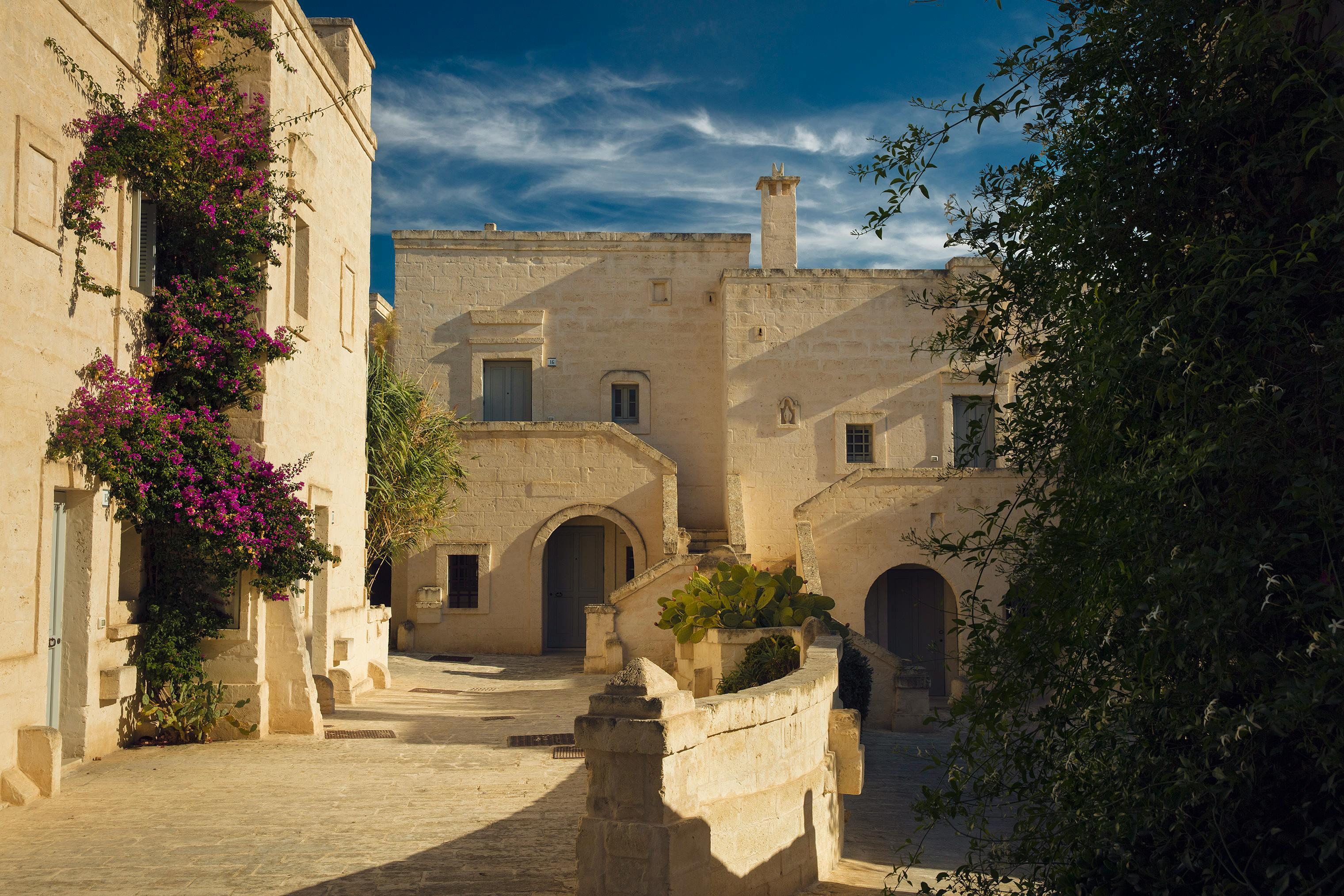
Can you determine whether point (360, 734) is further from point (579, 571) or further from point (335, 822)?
point (579, 571)

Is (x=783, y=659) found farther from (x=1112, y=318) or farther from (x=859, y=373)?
(x=859, y=373)

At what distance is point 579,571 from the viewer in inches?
826

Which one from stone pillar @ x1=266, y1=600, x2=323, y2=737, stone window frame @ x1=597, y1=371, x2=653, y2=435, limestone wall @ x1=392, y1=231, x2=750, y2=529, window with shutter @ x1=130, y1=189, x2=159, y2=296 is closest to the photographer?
window with shutter @ x1=130, y1=189, x2=159, y2=296

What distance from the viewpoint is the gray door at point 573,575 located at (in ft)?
68.5

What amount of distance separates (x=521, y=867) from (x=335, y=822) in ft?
5.23

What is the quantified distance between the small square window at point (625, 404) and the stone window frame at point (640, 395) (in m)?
0.11

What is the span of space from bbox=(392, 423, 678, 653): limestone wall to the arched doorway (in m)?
4.40

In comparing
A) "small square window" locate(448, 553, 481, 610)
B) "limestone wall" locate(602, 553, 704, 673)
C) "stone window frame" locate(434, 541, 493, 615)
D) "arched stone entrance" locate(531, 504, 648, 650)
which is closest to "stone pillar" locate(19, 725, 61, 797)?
"limestone wall" locate(602, 553, 704, 673)

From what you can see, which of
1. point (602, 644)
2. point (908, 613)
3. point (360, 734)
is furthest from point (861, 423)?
point (360, 734)

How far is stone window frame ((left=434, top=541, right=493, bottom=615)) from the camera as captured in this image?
19.0m

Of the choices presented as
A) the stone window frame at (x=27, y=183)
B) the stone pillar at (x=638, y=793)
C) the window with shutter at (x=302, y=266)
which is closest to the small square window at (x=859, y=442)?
the window with shutter at (x=302, y=266)

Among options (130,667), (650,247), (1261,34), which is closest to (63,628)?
(130,667)

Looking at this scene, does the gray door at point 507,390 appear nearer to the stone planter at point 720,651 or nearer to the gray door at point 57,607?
the stone planter at point 720,651

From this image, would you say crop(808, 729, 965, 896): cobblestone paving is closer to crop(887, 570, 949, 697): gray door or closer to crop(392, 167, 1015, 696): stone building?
crop(392, 167, 1015, 696): stone building
